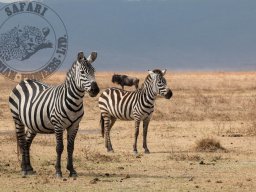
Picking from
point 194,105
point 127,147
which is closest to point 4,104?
point 194,105

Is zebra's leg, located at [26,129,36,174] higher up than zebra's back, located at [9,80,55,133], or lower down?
lower down

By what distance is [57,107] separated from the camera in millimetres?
12062

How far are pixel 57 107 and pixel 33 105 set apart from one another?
727 mm

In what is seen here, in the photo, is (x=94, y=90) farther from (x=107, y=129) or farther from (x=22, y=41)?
(x=22, y=41)

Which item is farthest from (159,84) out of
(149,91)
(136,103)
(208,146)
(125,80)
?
(125,80)

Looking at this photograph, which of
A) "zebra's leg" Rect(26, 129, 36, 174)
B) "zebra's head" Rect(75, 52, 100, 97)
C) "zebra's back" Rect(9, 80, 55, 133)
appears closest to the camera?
"zebra's head" Rect(75, 52, 100, 97)

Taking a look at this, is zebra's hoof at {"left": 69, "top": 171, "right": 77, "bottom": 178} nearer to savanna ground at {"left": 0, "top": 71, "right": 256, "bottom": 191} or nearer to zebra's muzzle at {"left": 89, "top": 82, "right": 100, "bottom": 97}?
savanna ground at {"left": 0, "top": 71, "right": 256, "bottom": 191}

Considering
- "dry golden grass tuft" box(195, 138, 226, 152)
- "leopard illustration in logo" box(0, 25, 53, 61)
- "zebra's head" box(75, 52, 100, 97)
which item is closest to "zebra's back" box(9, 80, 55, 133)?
"zebra's head" box(75, 52, 100, 97)

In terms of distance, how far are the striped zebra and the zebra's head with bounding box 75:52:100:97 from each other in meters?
4.56

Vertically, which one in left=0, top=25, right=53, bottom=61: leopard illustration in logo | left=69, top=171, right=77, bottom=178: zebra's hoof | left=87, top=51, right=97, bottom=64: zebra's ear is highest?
left=0, top=25, right=53, bottom=61: leopard illustration in logo

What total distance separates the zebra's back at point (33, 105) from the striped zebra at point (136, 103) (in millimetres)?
3947

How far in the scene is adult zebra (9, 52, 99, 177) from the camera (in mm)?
11961

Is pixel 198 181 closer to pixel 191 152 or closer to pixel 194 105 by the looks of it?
pixel 191 152

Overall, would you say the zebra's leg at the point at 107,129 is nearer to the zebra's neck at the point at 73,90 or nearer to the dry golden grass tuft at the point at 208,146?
the dry golden grass tuft at the point at 208,146
